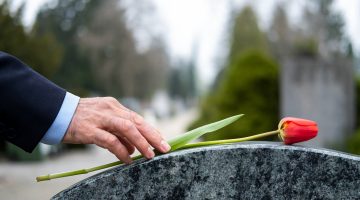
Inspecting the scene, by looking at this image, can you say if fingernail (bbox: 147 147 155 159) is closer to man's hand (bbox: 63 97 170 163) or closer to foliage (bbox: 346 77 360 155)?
man's hand (bbox: 63 97 170 163)

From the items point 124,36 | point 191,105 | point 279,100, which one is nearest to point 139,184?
point 279,100

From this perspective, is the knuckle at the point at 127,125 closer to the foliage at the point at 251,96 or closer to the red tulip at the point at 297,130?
the red tulip at the point at 297,130

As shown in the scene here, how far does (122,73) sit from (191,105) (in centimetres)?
4618

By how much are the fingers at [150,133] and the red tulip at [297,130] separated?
335 millimetres

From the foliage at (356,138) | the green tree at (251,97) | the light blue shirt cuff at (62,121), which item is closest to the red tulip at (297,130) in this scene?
the light blue shirt cuff at (62,121)

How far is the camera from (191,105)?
2926 inches

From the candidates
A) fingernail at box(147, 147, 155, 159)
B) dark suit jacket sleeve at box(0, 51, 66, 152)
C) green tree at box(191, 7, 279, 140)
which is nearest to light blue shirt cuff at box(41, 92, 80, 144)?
dark suit jacket sleeve at box(0, 51, 66, 152)

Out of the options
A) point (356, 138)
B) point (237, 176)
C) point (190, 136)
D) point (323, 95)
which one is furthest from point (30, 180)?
point (237, 176)

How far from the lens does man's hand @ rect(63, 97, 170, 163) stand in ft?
4.57

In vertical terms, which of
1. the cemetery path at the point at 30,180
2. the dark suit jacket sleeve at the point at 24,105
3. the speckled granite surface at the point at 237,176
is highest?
the dark suit jacket sleeve at the point at 24,105

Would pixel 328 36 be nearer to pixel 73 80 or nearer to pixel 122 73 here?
pixel 122 73

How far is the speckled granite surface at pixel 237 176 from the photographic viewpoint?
1.45 meters

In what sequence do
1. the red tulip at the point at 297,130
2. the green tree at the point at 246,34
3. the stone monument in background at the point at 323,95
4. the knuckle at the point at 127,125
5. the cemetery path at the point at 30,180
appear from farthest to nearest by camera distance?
the green tree at the point at 246,34, the stone monument in background at the point at 323,95, the cemetery path at the point at 30,180, the red tulip at the point at 297,130, the knuckle at the point at 127,125

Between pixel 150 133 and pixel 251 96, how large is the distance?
8609mm
